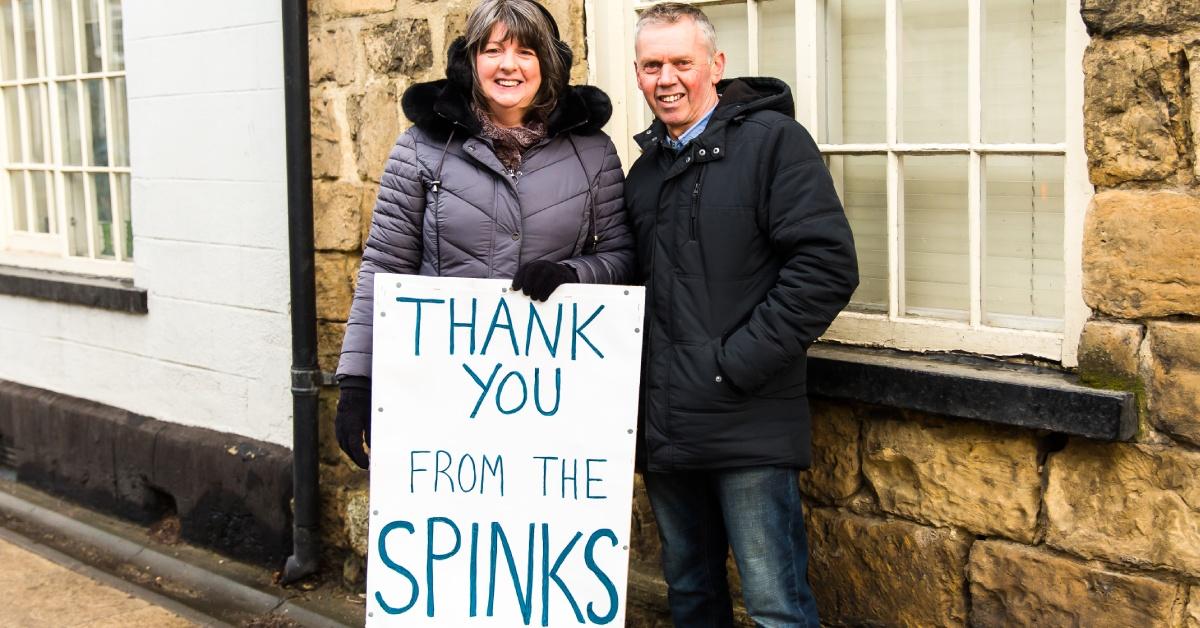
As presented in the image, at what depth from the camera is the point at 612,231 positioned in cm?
326

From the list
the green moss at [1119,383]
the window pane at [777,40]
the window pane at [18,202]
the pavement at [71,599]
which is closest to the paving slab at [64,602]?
the pavement at [71,599]

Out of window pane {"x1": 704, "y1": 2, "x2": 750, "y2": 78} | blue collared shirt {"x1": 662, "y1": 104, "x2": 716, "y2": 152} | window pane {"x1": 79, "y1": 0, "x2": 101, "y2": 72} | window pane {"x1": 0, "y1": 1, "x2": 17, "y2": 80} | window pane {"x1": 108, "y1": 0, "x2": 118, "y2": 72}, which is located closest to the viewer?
blue collared shirt {"x1": 662, "y1": 104, "x2": 716, "y2": 152}

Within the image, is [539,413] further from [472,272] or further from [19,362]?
[19,362]

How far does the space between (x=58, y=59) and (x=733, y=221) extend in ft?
15.0

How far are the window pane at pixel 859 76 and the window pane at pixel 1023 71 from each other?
0.32 meters

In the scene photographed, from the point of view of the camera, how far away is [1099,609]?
303 cm

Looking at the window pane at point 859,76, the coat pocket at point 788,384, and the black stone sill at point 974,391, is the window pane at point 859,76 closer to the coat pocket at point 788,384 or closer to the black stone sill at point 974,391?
the black stone sill at point 974,391

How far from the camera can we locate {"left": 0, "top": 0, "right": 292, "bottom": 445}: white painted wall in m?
4.98

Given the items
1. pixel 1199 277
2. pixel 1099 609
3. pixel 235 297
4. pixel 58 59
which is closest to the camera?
pixel 1199 277

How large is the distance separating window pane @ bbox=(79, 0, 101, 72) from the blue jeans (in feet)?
13.5

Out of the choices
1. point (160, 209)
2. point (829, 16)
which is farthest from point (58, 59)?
point (829, 16)

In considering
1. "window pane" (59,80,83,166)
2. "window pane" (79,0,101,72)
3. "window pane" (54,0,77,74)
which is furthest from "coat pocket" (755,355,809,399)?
"window pane" (54,0,77,74)

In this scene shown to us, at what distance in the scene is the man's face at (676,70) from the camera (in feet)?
9.78

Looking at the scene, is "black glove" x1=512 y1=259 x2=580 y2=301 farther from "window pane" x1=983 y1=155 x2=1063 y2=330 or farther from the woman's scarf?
"window pane" x1=983 y1=155 x2=1063 y2=330
